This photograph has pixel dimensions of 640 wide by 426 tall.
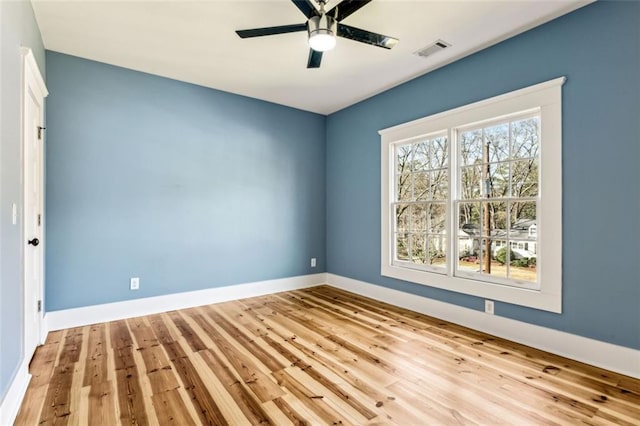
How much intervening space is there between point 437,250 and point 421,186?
2.71 feet

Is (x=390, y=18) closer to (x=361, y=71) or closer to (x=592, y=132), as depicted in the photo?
(x=361, y=71)

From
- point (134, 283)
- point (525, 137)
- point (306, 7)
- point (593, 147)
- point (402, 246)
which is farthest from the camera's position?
point (402, 246)

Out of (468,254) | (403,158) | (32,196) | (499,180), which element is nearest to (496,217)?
(499,180)

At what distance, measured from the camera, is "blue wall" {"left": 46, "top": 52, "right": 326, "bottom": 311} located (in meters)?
3.38

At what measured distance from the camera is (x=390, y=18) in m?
2.74

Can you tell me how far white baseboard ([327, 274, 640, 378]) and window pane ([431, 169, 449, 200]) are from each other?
123cm

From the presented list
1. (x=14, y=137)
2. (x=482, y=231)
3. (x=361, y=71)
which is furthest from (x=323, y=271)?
(x=14, y=137)

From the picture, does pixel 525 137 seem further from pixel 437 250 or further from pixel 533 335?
pixel 533 335

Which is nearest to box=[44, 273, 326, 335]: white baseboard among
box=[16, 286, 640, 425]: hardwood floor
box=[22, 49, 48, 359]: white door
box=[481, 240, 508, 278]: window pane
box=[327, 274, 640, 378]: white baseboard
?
box=[16, 286, 640, 425]: hardwood floor

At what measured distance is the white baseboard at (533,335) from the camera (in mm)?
2377

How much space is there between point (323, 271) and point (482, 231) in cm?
278

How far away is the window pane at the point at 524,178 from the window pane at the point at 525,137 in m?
0.08

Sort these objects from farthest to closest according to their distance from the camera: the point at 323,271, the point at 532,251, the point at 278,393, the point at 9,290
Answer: the point at 323,271 → the point at 532,251 → the point at 278,393 → the point at 9,290

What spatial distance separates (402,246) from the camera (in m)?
4.23
